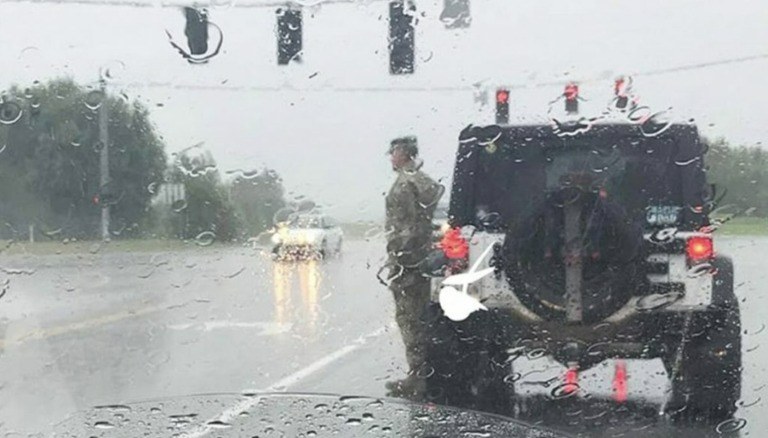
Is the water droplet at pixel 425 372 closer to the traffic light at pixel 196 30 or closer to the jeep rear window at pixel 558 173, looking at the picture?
the jeep rear window at pixel 558 173

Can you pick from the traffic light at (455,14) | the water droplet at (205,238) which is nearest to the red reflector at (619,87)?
the traffic light at (455,14)

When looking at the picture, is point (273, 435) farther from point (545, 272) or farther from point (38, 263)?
point (38, 263)

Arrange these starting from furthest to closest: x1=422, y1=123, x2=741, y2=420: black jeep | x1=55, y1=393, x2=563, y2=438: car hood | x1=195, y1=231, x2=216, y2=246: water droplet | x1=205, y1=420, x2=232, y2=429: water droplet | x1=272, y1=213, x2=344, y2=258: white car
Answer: x1=195, y1=231, x2=216, y2=246: water droplet → x1=272, y1=213, x2=344, y2=258: white car → x1=422, y1=123, x2=741, y2=420: black jeep → x1=205, y1=420, x2=232, y2=429: water droplet → x1=55, y1=393, x2=563, y2=438: car hood

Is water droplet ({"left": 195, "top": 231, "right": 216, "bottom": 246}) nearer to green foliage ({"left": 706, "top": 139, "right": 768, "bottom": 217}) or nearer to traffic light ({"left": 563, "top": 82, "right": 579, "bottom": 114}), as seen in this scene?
traffic light ({"left": 563, "top": 82, "right": 579, "bottom": 114})

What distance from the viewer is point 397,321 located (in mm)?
7680

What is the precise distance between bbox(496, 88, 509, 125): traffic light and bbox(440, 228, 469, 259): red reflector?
821 millimetres

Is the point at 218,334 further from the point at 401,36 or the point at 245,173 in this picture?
the point at 401,36

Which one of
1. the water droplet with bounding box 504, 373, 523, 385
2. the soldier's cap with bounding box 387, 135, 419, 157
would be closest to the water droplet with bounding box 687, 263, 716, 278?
the water droplet with bounding box 504, 373, 523, 385

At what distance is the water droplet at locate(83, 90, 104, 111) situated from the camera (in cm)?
798

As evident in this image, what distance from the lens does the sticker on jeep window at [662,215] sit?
21.0ft

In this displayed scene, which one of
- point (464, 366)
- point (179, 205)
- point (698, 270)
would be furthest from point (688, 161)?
point (179, 205)

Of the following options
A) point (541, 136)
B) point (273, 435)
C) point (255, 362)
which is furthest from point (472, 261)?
point (273, 435)

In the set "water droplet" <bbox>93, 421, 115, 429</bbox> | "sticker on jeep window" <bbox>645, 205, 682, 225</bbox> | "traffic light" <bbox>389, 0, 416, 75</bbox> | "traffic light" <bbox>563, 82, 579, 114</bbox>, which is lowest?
"water droplet" <bbox>93, 421, 115, 429</bbox>

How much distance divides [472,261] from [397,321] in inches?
53.3
